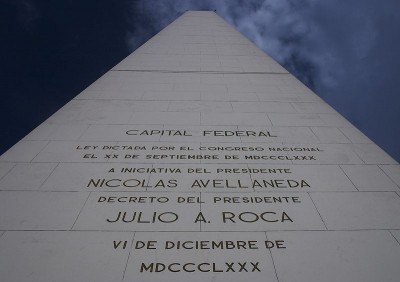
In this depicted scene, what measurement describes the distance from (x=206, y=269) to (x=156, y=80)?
213 inches

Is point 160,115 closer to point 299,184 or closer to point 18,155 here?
point 18,155

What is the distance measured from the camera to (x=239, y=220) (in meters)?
3.54

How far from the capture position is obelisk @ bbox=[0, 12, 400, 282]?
3.03 meters

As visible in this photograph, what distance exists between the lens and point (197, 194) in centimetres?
393

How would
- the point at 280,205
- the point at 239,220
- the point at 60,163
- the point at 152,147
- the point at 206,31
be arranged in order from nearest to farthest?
the point at 239,220 < the point at 280,205 < the point at 60,163 < the point at 152,147 < the point at 206,31

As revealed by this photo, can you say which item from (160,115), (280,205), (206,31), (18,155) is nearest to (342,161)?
(280,205)

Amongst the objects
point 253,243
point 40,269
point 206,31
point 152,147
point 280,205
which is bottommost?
point 40,269

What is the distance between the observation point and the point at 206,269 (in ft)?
9.73

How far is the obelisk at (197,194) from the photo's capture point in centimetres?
303

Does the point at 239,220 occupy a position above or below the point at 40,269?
above

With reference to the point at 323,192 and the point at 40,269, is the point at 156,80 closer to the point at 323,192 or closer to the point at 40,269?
the point at 323,192

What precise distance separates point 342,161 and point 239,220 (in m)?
2.02

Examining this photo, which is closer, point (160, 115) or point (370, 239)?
point (370, 239)

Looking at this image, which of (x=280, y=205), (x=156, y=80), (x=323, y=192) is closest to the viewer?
(x=280, y=205)
